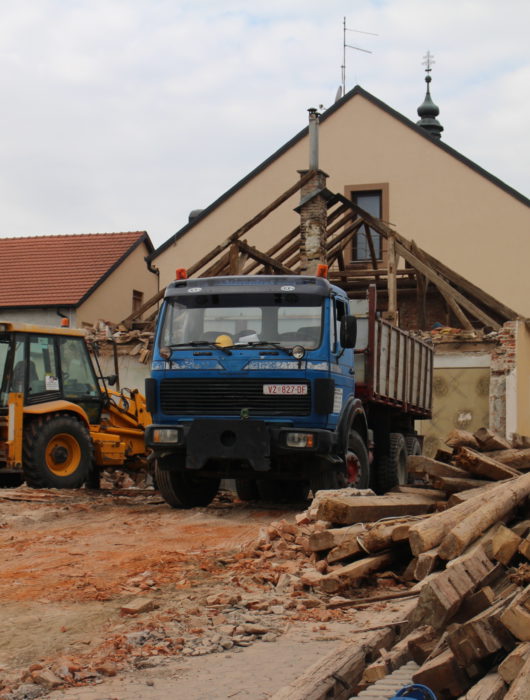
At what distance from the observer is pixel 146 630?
19.2 feet

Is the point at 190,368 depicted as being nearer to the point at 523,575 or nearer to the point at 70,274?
the point at 523,575

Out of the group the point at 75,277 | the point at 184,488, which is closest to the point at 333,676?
the point at 184,488

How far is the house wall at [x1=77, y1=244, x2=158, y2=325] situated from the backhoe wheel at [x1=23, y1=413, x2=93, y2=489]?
1482cm

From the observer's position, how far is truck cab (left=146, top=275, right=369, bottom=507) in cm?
1080

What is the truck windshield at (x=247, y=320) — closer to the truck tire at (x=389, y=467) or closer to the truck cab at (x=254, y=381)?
the truck cab at (x=254, y=381)

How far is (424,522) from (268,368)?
13.3 ft

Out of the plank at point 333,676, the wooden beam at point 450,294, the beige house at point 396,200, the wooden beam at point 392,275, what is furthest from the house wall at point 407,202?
the plank at point 333,676

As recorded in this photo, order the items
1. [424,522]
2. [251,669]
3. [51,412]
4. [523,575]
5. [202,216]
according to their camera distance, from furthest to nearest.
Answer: [202,216] → [51,412] → [424,522] → [523,575] → [251,669]

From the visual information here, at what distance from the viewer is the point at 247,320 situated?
11.1 meters

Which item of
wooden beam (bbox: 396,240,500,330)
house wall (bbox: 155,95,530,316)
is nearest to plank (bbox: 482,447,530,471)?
wooden beam (bbox: 396,240,500,330)

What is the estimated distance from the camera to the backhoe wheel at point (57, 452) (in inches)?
510

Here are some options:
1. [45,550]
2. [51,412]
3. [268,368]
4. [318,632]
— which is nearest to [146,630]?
[318,632]

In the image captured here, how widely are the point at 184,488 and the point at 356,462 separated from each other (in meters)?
2.14

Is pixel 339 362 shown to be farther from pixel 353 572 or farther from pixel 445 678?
pixel 445 678
